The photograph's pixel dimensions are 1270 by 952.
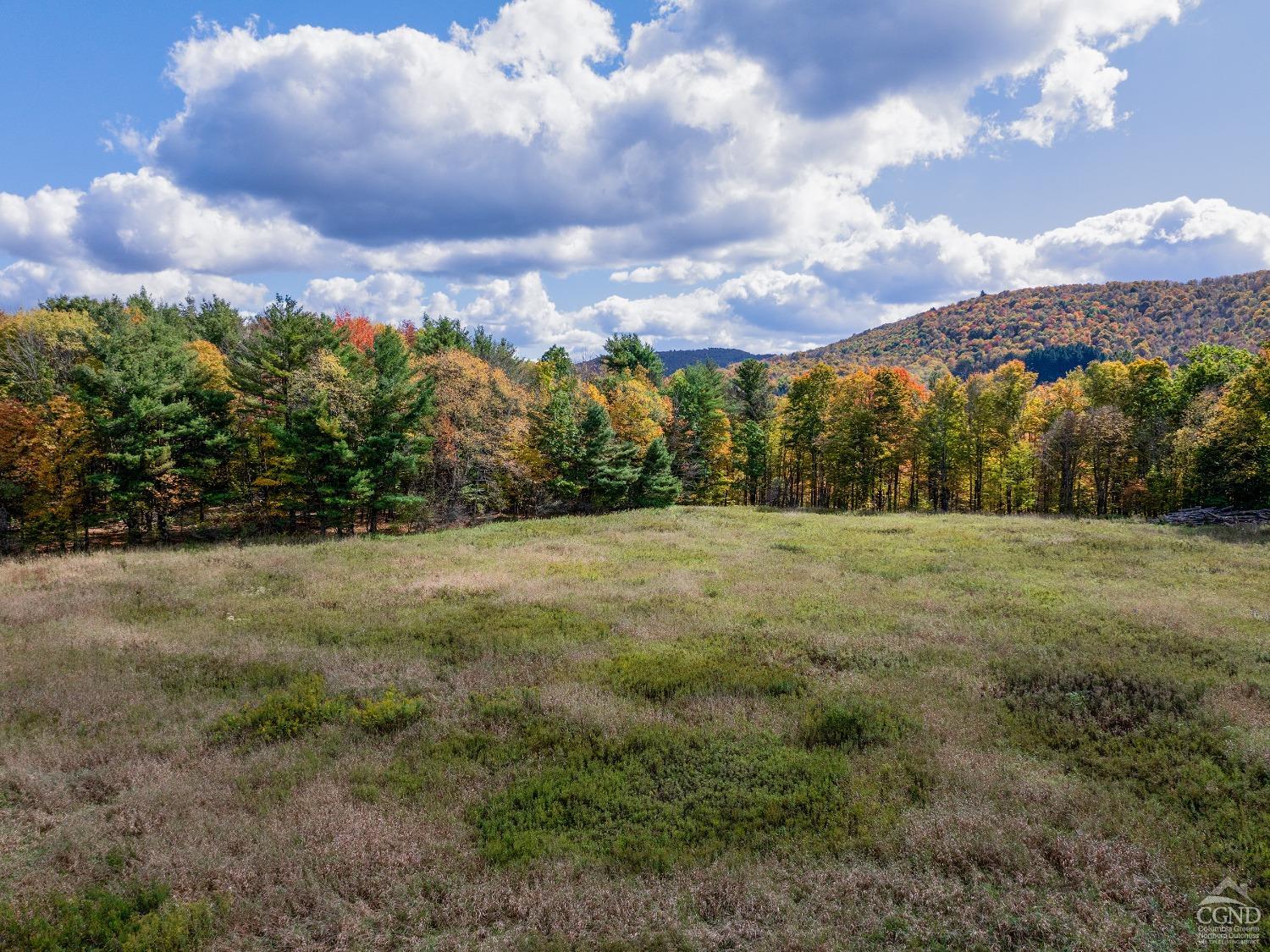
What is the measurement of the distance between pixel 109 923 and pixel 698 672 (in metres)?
9.56

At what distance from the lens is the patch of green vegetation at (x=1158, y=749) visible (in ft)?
23.1

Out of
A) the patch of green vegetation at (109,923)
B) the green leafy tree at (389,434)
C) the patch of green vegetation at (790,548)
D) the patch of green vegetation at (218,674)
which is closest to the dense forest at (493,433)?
the green leafy tree at (389,434)

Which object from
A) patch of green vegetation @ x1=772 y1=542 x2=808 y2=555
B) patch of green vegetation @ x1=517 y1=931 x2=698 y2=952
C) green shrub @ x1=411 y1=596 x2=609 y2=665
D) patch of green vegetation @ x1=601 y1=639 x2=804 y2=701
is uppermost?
patch of green vegetation @ x1=517 y1=931 x2=698 y2=952

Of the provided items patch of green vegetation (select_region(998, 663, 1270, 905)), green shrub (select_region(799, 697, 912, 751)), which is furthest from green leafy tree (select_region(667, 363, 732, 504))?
green shrub (select_region(799, 697, 912, 751))

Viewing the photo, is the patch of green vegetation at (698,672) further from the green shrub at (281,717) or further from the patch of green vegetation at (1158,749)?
the green shrub at (281,717)

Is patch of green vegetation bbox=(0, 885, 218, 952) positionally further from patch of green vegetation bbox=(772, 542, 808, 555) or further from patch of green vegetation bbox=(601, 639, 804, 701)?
patch of green vegetation bbox=(772, 542, 808, 555)

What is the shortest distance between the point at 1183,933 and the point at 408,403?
38.9 meters

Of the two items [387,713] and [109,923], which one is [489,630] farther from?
[109,923]

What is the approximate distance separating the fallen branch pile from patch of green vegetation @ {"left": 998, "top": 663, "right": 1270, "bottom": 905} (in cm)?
3054

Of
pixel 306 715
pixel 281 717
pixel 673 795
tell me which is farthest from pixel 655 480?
pixel 673 795

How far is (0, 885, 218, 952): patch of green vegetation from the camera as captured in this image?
18.8 feet

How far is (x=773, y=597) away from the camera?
63.6 feet

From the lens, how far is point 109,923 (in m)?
6.00

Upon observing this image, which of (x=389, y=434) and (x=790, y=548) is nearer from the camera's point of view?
(x=790, y=548)
